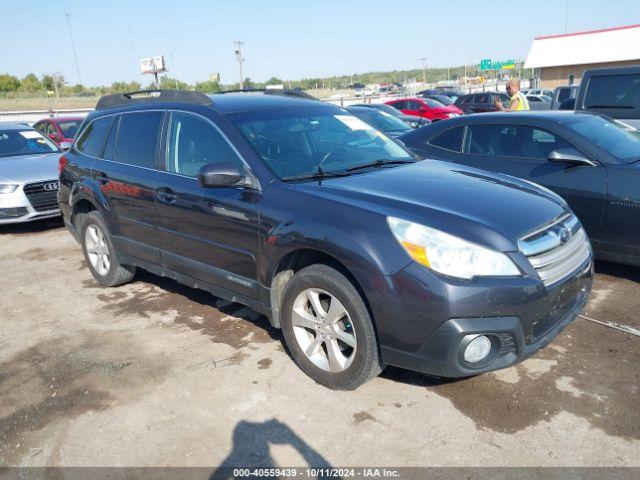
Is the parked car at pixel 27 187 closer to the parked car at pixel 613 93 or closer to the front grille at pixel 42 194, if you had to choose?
the front grille at pixel 42 194

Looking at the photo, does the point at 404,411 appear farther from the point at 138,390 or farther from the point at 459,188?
the point at 138,390

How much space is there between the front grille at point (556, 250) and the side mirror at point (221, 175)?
176 cm

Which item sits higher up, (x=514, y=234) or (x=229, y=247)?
(x=514, y=234)

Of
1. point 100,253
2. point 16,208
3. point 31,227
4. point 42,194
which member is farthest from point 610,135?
point 31,227

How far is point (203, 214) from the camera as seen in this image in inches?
151

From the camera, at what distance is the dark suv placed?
2.79m

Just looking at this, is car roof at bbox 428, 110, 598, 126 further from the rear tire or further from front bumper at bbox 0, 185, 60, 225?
front bumper at bbox 0, 185, 60, 225

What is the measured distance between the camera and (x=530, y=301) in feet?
9.21

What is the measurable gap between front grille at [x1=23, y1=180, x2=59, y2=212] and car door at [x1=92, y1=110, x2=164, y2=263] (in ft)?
10.9

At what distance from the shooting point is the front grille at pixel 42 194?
7676mm

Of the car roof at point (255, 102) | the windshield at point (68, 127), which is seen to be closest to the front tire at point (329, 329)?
the car roof at point (255, 102)

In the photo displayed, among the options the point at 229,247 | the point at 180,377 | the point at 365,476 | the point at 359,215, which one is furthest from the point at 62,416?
the point at 359,215

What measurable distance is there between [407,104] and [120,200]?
2007 centimetres

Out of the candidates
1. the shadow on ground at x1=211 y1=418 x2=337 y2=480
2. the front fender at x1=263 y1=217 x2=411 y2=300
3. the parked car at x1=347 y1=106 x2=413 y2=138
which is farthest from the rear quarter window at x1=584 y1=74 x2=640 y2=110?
the shadow on ground at x1=211 y1=418 x2=337 y2=480
